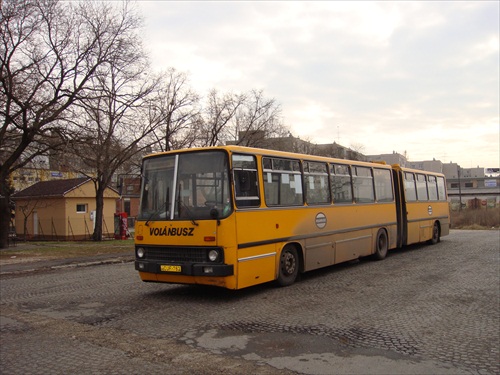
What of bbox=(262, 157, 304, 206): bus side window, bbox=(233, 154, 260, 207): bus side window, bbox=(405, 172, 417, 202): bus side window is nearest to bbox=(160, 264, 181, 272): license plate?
bbox=(233, 154, 260, 207): bus side window

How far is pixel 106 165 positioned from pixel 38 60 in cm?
652

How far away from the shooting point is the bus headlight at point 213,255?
337 inches

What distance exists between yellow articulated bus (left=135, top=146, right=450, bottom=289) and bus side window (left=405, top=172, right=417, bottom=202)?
5908mm

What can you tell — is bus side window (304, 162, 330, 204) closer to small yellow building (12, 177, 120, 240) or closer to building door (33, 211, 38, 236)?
small yellow building (12, 177, 120, 240)

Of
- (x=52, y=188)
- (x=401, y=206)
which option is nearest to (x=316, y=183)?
(x=401, y=206)

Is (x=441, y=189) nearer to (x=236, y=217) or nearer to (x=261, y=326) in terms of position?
(x=236, y=217)

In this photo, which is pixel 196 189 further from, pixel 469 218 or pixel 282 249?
pixel 469 218

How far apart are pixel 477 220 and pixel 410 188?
26.1 meters

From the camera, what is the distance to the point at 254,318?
24.6 ft

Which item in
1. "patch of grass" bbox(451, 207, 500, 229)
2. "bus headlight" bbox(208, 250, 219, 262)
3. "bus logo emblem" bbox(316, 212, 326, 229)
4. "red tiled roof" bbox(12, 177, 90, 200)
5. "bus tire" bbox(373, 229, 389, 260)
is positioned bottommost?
"patch of grass" bbox(451, 207, 500, 229)

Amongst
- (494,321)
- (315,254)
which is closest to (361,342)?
(494,321)

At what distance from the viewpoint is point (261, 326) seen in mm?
6973

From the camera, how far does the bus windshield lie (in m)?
8.81

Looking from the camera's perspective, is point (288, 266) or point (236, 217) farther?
point (288, 266)
